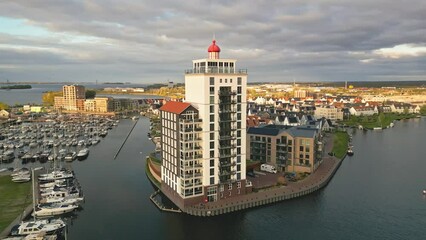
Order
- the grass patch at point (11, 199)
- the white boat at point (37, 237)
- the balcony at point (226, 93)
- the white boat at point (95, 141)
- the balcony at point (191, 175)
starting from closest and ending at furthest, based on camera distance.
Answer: the white boat at point (37, 237), the grass patch at point (11, 199), the balcony at point (191, 175), the balcony at point (226, 93), the white boat at point (95, 141)

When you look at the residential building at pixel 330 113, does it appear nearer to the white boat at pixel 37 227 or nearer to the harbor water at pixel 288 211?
the harbor water at pixel 288 211

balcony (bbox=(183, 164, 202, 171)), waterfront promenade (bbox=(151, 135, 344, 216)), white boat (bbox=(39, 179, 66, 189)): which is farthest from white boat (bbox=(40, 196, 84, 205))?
balcony (bbox=(183, 164, 202, 171))

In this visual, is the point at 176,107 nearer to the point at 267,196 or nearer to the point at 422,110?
the point at 267,196

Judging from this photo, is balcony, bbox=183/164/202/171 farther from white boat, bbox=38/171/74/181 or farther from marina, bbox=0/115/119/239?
white boat, bbox=38/171/74/181

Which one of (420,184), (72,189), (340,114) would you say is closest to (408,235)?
(420,184)

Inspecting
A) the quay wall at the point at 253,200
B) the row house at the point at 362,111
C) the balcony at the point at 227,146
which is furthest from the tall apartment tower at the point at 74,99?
the quay wall at the point at 253,200
